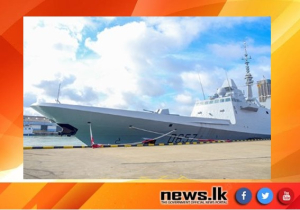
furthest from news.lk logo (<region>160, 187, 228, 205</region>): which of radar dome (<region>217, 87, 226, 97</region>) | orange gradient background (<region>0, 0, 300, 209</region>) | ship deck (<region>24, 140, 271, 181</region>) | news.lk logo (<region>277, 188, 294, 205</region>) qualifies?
radar dome (<region>217, 87, 226, 97</region>)

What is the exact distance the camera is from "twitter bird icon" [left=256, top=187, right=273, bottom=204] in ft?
11.1

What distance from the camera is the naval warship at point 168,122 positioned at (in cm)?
1018

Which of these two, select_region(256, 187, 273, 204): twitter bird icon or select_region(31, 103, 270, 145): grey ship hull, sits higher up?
select_region(31, 103, 270, 145): grey ship hull

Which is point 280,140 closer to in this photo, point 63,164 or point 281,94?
point 281,94

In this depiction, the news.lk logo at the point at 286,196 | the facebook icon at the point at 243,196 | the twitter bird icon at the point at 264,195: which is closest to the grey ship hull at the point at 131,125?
the facebook icon at the point at 243,196

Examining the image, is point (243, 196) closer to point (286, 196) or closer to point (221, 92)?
point (286, 196)

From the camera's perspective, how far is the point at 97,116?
10.3m

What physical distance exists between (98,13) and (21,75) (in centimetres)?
130

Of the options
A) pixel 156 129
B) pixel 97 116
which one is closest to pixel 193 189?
pixel 97 116

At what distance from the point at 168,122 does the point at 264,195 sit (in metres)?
8.40

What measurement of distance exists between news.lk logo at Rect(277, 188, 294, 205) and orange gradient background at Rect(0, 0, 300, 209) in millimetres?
65

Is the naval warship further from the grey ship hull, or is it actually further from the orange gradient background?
the orange gradient background

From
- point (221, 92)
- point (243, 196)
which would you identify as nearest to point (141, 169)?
point (243, 196)

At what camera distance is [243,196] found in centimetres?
340
